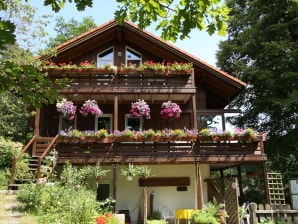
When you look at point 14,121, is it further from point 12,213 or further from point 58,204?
point 58,204

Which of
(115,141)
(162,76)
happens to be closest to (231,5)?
(162,76)

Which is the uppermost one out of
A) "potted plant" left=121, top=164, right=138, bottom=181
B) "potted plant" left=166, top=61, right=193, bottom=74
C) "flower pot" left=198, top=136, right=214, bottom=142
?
"potted plant" left=166, top=61, right=193, bottom=74

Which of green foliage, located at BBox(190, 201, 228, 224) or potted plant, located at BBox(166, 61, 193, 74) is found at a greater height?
potted plant, located at BBox(166, 61, 193, 74)

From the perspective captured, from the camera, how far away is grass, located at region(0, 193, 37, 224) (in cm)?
782

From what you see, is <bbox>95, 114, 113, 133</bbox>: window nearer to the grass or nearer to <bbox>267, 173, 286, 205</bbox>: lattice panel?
the grass

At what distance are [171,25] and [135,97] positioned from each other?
12026 mm

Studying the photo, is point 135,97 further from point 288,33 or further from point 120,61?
point 288,33

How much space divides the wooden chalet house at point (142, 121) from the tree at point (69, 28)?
1776cm

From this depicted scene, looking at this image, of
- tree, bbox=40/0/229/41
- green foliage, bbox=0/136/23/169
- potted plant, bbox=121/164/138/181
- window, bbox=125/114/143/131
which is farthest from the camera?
window, bbox=125/114/143/131

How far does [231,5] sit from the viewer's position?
22500mm

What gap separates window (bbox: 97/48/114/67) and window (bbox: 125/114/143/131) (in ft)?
9.71

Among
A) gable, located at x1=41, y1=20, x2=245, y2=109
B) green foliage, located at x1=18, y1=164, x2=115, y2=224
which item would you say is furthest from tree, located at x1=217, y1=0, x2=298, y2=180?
green foliage, located at x1=18, y1=164, x2=115, y2=224

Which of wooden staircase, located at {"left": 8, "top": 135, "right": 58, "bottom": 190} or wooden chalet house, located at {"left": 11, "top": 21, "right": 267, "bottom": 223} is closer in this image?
wooden staircase, located at {"left": 8, "top": 135, "right": 58, "bottom": 190}

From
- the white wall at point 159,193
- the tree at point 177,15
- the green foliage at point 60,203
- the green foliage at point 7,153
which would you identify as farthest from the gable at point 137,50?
the tree at point 177,15
